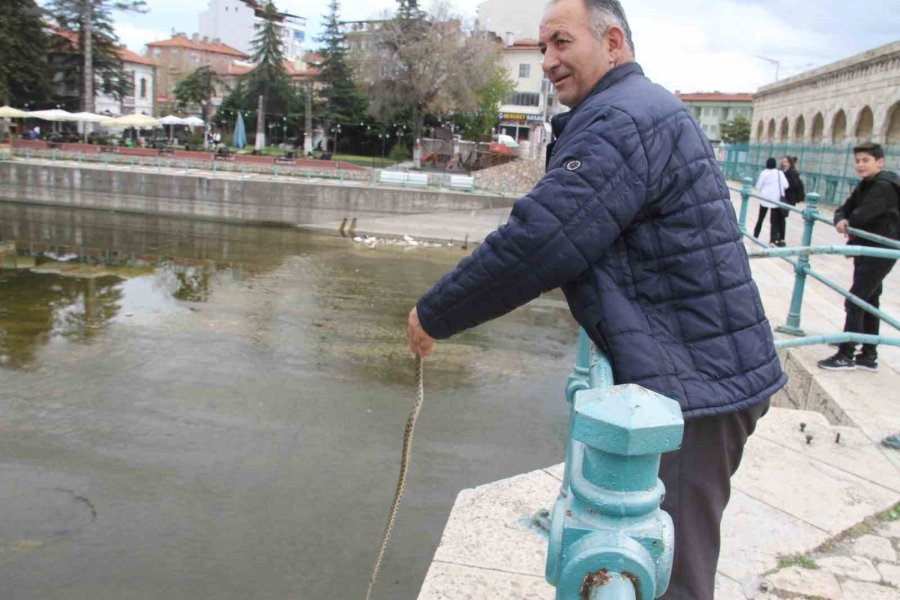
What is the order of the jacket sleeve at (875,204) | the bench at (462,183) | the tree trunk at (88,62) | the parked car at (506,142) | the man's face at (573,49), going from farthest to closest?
the parked car at (506,142) < the tree trunk at (88,62) < the bench at (462,183) < the jacket sleeve at (875,204) < the man's face at (573,49)

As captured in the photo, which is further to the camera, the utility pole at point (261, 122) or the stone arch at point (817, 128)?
the utility pole at point (261, 122)

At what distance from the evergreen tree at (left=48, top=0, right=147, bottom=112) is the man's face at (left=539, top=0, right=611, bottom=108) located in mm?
45942

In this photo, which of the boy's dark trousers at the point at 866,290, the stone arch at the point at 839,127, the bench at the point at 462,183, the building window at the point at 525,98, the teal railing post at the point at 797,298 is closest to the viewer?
the boy's dark trousers at the point at 866,290

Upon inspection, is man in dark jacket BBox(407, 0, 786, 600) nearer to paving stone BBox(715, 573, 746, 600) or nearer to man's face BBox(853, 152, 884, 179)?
paving stone BBox(715, 573, 746, 600)

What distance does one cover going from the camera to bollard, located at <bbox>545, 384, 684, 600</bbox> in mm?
986

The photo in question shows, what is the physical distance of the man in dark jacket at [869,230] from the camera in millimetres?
5664

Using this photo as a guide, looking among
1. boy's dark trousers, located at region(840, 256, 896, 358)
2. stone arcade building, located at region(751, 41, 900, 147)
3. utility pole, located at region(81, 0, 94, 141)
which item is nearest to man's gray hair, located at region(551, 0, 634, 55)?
boy's dark trousers, located at region(840, 256, 896, 358)

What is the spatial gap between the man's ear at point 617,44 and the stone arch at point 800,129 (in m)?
39.8

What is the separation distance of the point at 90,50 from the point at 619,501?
4754 cm

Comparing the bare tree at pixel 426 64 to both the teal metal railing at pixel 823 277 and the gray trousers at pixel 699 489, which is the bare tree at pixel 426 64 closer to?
the teal metal railing at pixel 823 277

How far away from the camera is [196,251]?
2145 centimetres

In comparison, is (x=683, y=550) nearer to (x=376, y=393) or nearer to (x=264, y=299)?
(x=376, y=393)

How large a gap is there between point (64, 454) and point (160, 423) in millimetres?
1033

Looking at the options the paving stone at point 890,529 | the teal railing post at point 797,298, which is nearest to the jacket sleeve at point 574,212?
the paving stone at point 890,529
